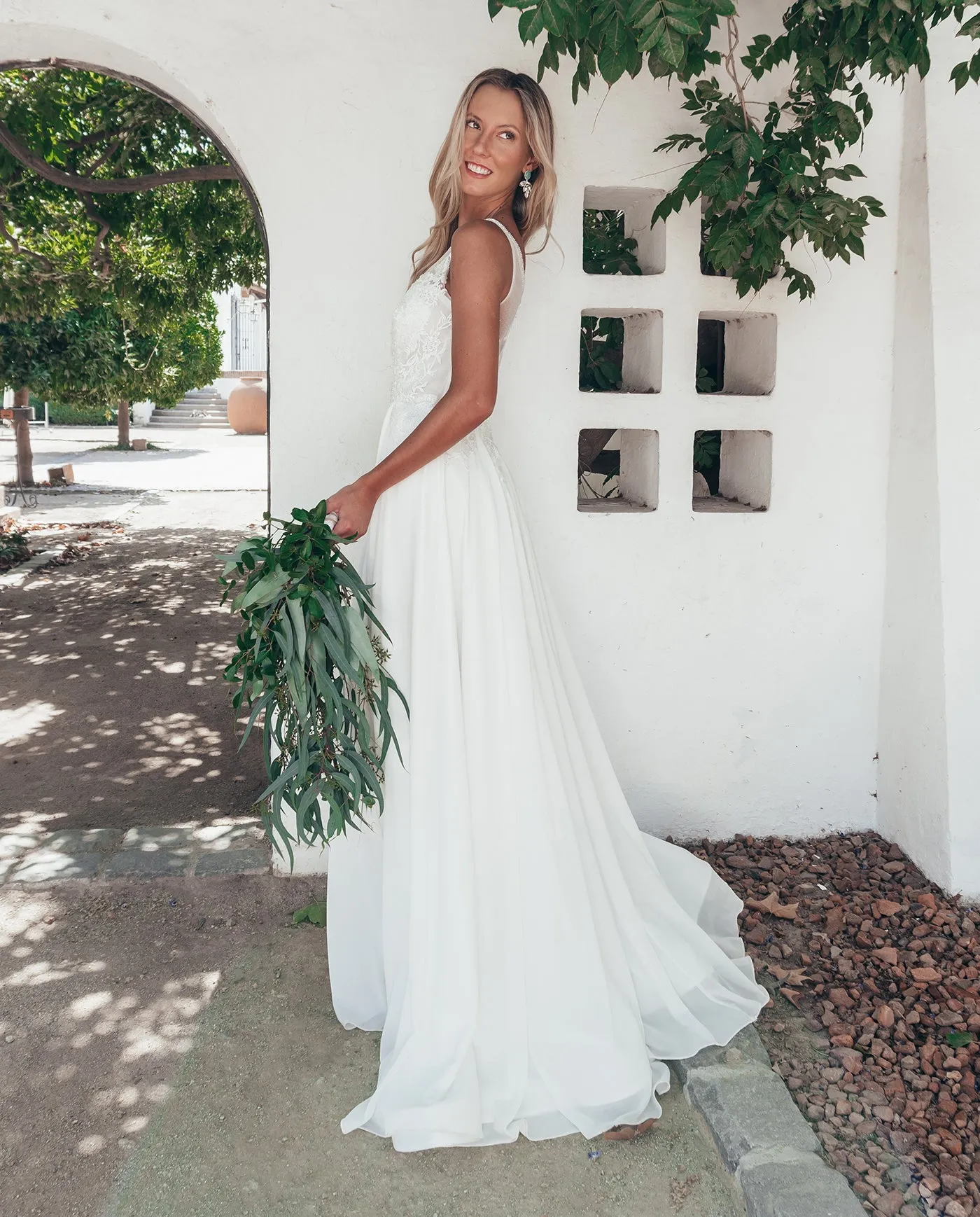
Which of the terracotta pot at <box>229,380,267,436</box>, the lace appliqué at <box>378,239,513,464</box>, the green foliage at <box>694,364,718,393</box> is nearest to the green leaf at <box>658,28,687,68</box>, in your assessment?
the lace appliqué at <box>378,239,513,464</box>

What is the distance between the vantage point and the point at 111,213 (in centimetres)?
692

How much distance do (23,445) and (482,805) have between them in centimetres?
1421

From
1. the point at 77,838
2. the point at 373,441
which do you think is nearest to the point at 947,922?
the point at 373,441

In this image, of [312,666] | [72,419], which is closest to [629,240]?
[312,666]

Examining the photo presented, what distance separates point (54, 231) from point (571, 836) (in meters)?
8.12

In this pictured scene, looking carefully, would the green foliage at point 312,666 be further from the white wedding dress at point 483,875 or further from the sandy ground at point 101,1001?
the sandy ground at point 101,1001

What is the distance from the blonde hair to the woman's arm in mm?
193

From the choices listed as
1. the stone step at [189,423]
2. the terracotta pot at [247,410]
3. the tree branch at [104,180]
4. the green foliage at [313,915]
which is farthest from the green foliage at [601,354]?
the stone step at [189,423]

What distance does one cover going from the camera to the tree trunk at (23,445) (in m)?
14.2

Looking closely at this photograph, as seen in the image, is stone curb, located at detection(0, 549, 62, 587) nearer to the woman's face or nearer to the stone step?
the woman's face

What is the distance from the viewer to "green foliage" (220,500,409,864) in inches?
89.0

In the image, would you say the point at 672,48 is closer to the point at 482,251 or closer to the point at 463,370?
the point at 482,251

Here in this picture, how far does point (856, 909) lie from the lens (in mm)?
3182

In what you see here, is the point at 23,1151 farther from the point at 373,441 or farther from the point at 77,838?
the point at 373,441
